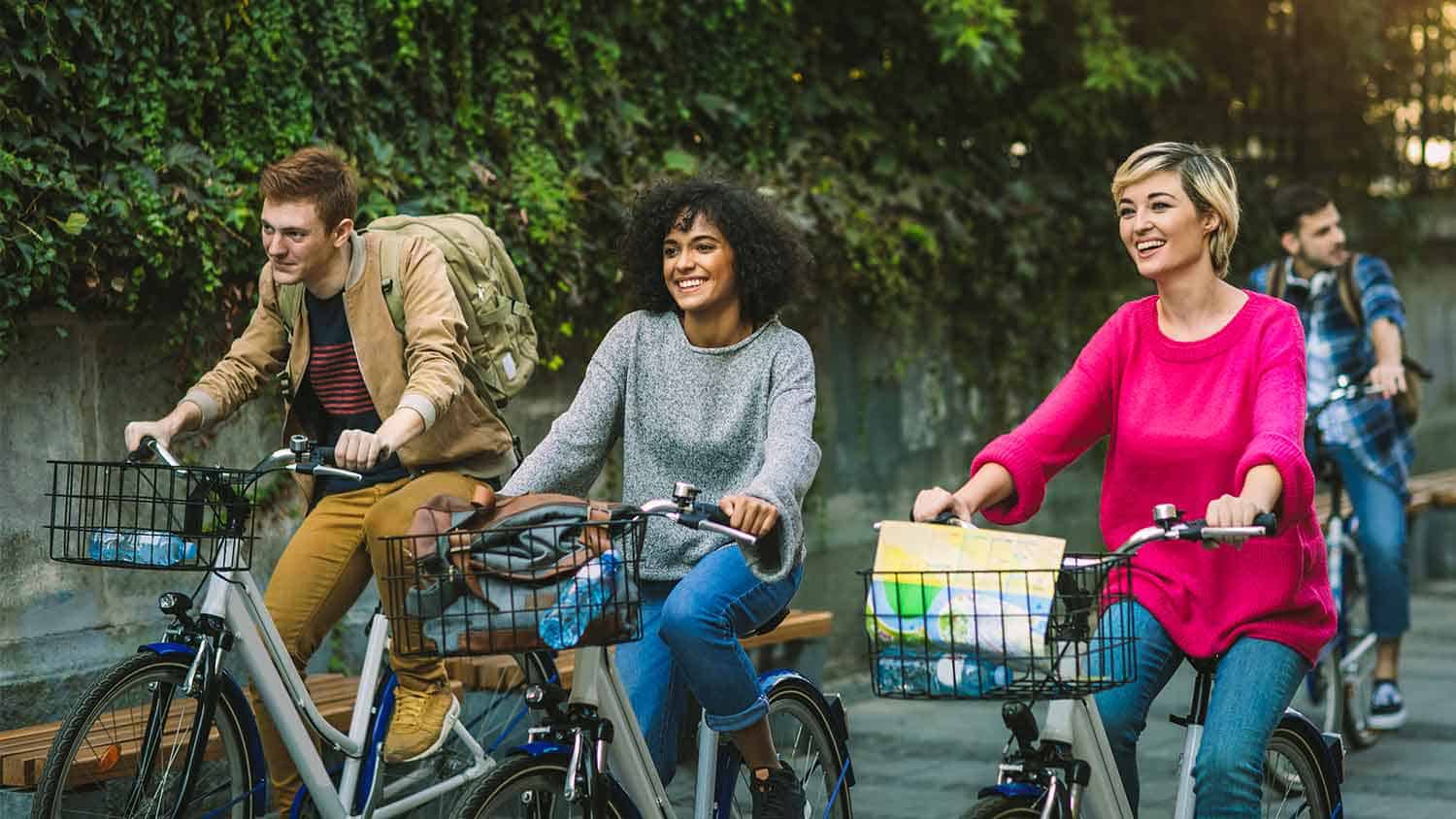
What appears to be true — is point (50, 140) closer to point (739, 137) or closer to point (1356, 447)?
point (739, 137)

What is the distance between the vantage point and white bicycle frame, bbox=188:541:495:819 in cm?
431

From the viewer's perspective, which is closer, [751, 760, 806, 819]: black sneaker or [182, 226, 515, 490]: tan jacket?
[751, 760, 806, 819]: black sneaker

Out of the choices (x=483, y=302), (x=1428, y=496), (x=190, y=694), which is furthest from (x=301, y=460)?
(x=1428, y=496)

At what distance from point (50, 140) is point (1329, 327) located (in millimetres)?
4563

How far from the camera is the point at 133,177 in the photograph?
5523mm

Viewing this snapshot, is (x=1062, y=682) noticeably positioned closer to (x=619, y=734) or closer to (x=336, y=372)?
(x=619, y=734)

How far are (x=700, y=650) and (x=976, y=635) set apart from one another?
940 millimetres

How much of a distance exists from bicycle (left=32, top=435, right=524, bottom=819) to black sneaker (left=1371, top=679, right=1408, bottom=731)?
164 inches

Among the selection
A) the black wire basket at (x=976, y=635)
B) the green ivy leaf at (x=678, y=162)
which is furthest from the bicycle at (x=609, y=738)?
the green ivy leaf at (x=678, y=162)

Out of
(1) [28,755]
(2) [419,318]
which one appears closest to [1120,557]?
(2) [419,318]

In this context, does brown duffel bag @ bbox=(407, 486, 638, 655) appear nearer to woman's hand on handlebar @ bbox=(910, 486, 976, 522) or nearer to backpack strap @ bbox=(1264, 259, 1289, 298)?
woman's hand on handlebar @ bbox=(910, 486, 976, 522)

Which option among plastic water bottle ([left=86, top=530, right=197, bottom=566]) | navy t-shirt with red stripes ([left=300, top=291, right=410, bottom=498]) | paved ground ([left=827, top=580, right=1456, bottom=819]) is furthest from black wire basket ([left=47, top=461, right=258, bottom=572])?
paved ground ([left=827, top=580, right=1456, bottom=819])

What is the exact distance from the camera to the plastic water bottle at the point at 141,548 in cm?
405

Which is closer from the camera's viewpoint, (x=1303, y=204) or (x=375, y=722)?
(x=375, y=722)
